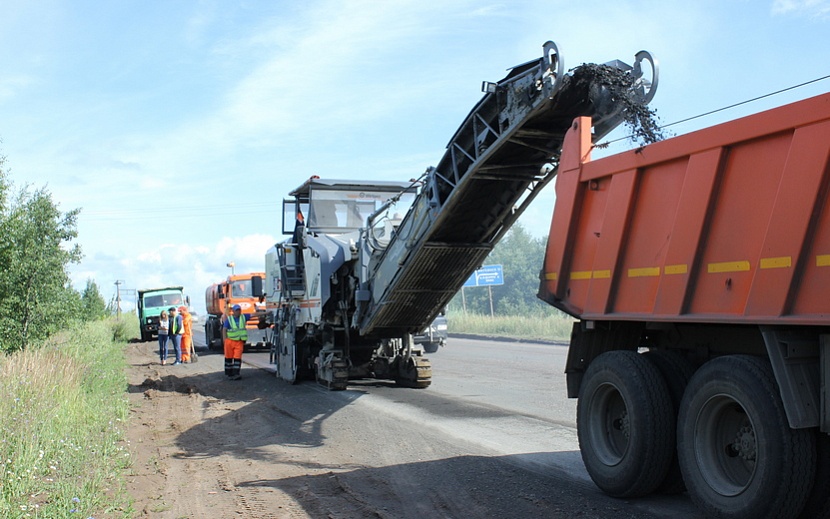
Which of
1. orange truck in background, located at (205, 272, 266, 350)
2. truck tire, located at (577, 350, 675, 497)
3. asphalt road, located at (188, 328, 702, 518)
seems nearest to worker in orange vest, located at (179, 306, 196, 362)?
orange truck in background, located at (205, 272, 266, 350)

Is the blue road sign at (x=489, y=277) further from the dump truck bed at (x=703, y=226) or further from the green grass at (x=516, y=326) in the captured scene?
the dump truck bed at (x=703, y=226)

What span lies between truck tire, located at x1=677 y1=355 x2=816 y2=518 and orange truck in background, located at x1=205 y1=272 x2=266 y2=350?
17404 millimetres

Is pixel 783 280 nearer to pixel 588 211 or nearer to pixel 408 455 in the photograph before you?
pixel 588 211

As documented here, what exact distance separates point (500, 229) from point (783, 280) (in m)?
5.71

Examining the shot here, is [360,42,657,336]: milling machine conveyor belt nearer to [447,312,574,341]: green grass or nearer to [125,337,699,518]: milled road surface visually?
[125,337,699,518]: milled road surface

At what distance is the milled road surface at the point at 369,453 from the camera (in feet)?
18.5

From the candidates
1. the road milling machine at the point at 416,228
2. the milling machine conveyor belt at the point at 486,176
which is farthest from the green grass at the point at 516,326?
the milling machine conveyor belt at the point at 486,176

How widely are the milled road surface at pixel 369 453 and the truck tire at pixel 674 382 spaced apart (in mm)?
116

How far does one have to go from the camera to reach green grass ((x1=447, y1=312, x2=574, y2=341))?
3212 centimetres

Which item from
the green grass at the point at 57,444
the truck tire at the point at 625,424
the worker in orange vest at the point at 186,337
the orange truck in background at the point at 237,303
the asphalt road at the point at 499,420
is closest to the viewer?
the truck tire at the point at 625,424

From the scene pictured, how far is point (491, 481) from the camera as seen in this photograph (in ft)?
20.4

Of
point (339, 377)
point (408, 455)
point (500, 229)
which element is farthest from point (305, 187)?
point (408, 455)

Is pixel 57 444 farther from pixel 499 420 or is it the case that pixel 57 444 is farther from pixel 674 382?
pixel 674 382

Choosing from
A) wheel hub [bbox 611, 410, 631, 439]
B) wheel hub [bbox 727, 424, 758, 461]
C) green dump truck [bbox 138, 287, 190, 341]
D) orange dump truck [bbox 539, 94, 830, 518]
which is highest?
orange dump truck [bbox 539, 94, 830, 518]
